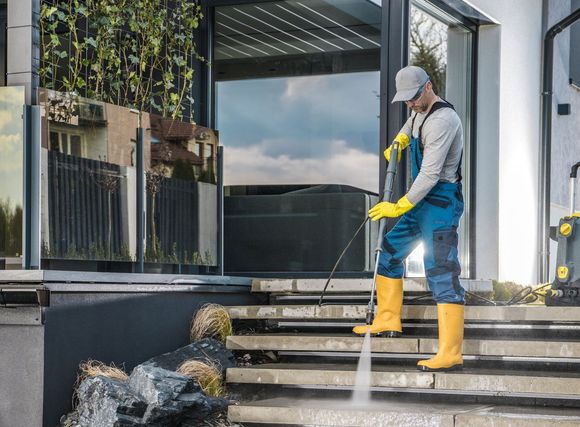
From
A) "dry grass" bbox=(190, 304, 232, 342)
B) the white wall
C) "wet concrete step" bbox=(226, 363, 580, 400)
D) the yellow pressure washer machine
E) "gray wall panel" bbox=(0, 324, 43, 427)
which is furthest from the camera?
the white wall

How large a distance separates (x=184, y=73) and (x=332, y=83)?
1.39 metres

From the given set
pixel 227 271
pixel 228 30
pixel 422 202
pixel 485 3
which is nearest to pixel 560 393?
pixel 422 202

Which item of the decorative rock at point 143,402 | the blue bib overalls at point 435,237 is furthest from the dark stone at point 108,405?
the blue bib overalls at point 435,237

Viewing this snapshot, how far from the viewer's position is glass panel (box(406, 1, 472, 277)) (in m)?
9.80

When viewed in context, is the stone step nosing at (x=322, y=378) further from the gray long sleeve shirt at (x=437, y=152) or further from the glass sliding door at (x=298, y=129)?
the glass sliding door at (x=298, y=129)

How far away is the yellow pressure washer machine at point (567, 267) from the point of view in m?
7.78

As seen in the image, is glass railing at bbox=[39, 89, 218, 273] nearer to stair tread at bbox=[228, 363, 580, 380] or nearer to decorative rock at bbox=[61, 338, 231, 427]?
decorative rock at bbox=[61, 338, 231, 427]

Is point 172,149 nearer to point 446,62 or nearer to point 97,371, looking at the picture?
point 97,371

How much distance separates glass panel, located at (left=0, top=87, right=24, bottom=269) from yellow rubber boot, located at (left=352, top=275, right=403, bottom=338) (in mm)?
2114

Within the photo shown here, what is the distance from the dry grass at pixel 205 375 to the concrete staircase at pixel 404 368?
5.0 inches

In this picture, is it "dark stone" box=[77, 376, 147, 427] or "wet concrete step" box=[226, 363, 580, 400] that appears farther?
"wet concrete step" box=[226, 363, 580, 400]

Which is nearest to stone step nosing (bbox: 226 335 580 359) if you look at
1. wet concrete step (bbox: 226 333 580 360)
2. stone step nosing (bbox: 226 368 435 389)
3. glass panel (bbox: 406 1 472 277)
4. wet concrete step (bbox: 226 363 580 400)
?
wet concrete step (bbox: 226 333 580 360)

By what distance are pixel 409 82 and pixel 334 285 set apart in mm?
1904

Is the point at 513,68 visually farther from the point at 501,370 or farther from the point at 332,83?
the point at 501,370
